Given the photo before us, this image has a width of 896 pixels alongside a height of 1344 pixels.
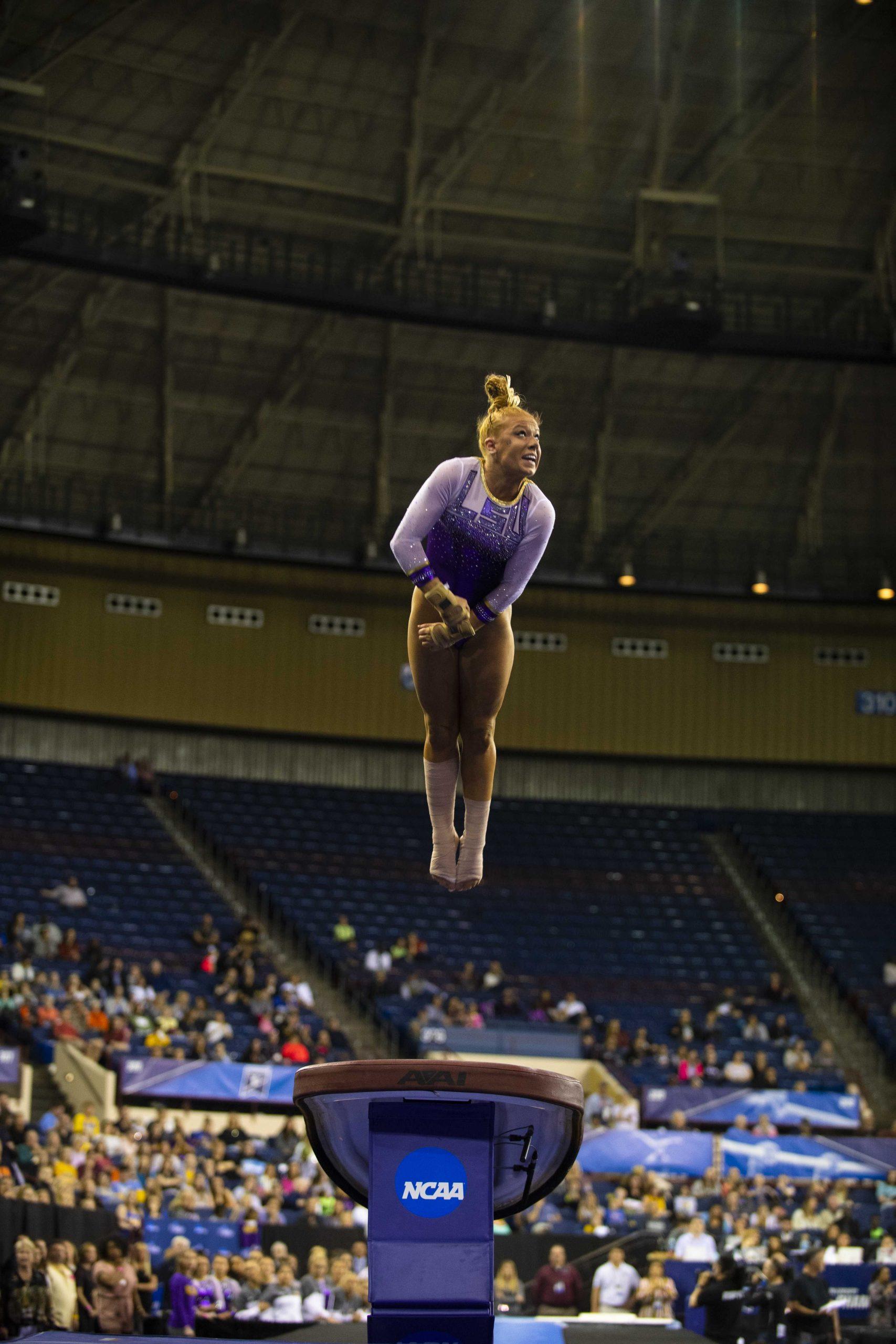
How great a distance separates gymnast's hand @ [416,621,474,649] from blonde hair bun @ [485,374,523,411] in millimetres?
985

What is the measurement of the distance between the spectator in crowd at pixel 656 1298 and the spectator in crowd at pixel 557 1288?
54 cm

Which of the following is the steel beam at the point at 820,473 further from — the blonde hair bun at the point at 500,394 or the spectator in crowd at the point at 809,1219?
the blonde hair bun at the point at 500,394

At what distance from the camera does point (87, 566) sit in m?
31.5

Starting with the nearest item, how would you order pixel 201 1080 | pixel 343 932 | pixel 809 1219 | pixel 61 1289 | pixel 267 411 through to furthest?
pixel 61 1289
pixel 809 1219
pixel 201 1080
pixel 343 932
pixel 267 411

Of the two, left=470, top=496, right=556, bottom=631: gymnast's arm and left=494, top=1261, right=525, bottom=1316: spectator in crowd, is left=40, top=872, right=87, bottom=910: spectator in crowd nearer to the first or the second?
left=494, top=1261, right=525, bottom=1316: spectator in crowd

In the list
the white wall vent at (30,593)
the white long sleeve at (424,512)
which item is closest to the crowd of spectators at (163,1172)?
the white long sleeve at (424,512)

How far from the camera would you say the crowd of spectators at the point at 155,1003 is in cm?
2048

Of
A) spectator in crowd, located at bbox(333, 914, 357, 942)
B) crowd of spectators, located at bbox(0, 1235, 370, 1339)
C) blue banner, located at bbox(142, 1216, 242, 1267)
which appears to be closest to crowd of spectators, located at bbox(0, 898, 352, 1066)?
spectator in crowd, located at bbox(333, 914, 357, 942)

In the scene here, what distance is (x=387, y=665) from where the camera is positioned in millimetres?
33094

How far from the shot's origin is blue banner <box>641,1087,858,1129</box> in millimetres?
21141

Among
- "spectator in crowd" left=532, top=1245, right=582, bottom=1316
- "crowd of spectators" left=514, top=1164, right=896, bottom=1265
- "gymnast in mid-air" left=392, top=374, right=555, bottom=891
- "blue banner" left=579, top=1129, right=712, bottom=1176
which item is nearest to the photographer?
"gymnast in mid-air" left=392, top=374, right=555, bottom=891

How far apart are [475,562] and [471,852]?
4.44 feet

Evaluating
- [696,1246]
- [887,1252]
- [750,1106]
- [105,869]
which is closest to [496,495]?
[696,1246]

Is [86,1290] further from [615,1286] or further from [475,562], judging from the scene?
[475,562]
